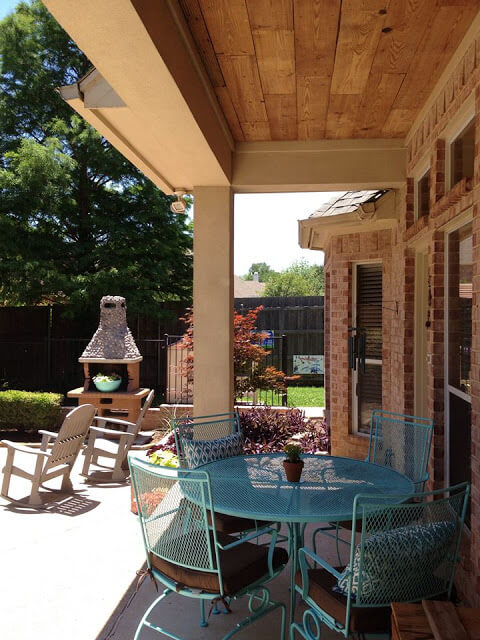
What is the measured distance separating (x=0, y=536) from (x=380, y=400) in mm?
3837

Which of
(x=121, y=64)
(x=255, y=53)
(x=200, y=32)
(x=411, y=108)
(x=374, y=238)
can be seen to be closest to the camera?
(x=121, y=64)

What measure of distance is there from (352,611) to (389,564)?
27cm

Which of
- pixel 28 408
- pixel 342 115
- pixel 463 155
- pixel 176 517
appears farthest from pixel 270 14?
pixel 28 408

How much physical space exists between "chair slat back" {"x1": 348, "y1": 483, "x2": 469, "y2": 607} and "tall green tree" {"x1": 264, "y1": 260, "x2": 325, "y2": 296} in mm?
34413

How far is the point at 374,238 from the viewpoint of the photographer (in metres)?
5.93

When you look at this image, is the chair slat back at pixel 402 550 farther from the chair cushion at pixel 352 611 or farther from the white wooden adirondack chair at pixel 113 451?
the white wooden adirondack chair at pixel 113 451

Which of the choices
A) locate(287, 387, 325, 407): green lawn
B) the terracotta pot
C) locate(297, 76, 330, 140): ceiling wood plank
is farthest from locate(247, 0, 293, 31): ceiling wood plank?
locate(287, 387, 325, 407): green lawn

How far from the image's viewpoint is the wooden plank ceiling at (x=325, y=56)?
9.23ft

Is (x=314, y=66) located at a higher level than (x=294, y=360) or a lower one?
higher

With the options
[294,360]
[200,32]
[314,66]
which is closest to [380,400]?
[314,66]

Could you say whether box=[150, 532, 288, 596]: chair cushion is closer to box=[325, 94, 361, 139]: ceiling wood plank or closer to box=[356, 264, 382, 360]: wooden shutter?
box=[325, 94, 361, 139]: ceiling wood plank

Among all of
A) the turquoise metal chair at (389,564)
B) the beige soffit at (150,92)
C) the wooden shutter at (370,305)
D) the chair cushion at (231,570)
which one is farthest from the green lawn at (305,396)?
Result: the turquoise metal chair at (389,564)

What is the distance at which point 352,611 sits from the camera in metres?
2.33

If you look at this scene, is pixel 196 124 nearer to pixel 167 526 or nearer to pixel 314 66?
pixel 314 66
